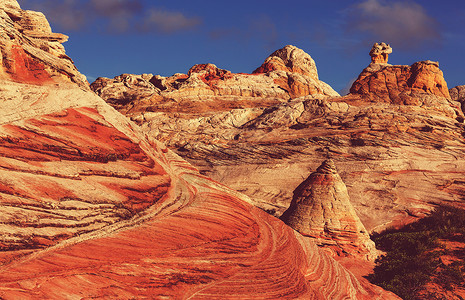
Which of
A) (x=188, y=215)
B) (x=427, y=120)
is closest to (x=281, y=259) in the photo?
(x=188, y=215)

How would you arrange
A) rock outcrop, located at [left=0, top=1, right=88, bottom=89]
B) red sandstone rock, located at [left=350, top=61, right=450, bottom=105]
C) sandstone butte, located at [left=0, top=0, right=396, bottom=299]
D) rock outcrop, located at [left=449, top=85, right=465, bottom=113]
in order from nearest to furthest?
sandstone butte, located at [left=0, top=0, right=396, bottom=299]
rock outcrop, located at [left=0, top=1, right=88, bottom=89]
red sandstone rock, located at [left=350, top=61, right=450, bottom=105]
rock outcrop, located at [left=449, top=85, right=465, bottom=113]

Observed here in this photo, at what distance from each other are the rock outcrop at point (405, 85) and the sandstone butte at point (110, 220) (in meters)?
34.1

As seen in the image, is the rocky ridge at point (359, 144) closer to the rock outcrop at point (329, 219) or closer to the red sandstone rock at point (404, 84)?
the red sandstone rock at point (404, 84)

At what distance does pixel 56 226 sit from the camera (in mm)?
6582

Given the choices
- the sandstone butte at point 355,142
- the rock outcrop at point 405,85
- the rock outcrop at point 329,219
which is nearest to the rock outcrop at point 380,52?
the sandstone butte at point 355,142

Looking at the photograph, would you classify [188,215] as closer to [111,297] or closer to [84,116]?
[111,297]

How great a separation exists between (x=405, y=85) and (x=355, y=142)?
47.6ft

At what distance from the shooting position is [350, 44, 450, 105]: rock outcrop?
40125mm

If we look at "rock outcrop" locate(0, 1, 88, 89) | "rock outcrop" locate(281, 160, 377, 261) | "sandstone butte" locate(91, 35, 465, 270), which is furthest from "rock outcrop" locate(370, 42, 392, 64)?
"rock outcrop" locate(0, 1, 88, 89)

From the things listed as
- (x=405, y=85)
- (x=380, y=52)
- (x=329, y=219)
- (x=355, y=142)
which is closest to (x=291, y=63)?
(x=380, y=52)

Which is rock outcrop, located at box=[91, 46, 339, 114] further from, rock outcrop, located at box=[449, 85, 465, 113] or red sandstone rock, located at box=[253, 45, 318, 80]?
rock outcrop, located at box=[449, 85, 465, 113]

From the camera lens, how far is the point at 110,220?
7.47 meters

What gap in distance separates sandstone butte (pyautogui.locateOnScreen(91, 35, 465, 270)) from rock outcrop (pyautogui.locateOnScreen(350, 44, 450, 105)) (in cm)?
12

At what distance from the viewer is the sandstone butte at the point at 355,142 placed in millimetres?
28391
